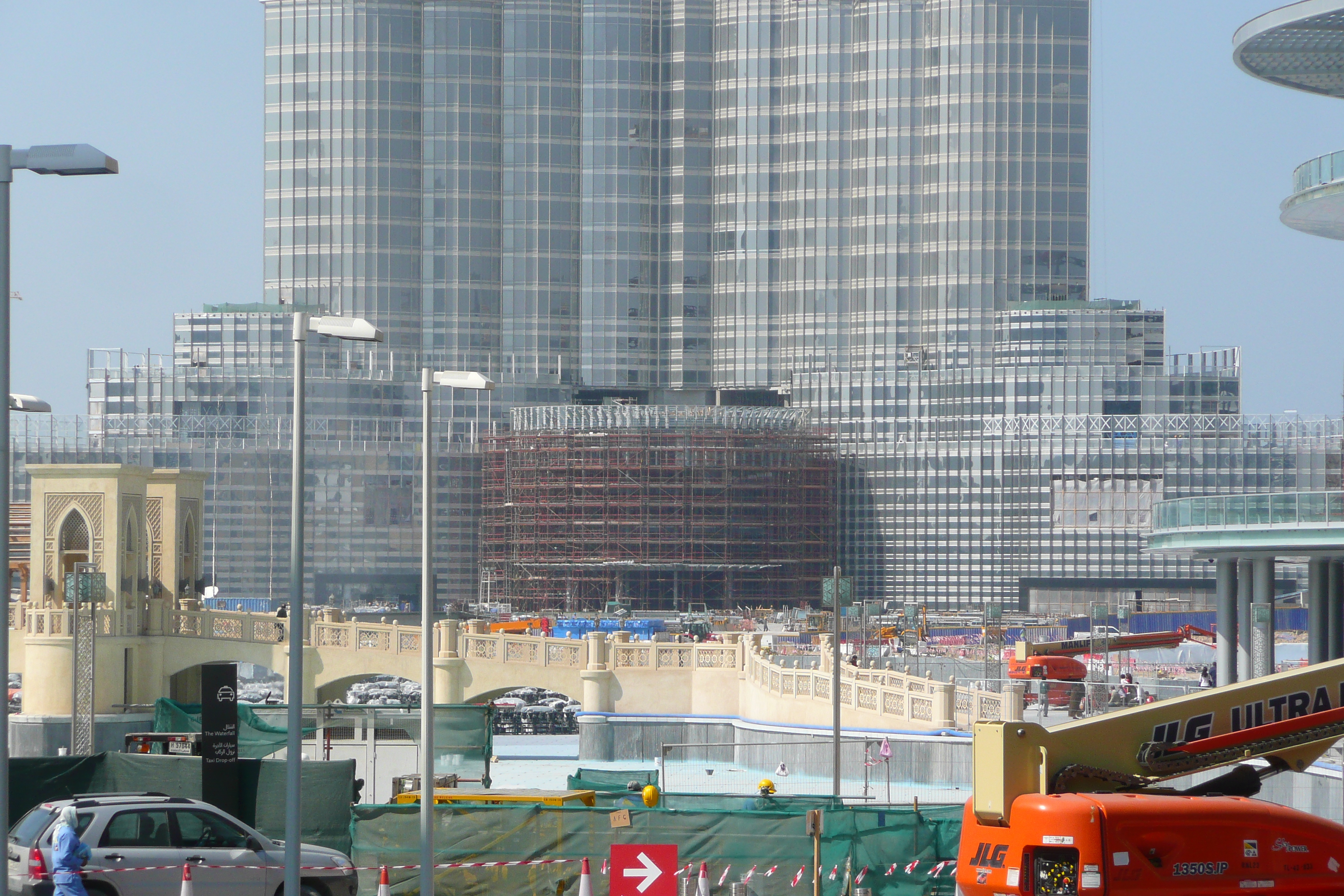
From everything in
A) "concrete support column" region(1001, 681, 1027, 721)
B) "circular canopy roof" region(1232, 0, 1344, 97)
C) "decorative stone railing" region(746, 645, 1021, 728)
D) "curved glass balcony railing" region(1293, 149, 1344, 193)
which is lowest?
"decorative stone railing" region(746, 645, 1021, 728)

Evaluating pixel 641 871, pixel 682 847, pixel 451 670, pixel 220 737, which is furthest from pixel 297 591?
pixel 451 670

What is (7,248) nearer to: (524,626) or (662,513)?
(524,626)

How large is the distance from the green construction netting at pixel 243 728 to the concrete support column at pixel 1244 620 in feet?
78.7

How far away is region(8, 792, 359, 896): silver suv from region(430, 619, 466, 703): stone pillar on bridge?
43612mm

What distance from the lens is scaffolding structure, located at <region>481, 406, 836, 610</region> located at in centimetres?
12888

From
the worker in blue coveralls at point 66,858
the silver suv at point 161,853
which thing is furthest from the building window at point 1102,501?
the worker in blue coveralls at point 66,858

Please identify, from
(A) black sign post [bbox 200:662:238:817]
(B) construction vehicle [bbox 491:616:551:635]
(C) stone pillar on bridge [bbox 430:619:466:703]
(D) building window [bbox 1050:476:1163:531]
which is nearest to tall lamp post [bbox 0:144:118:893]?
(A) black sign post [bbox 200:662:238:817]

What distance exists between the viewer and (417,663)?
66.5 m

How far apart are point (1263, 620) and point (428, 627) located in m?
27.5

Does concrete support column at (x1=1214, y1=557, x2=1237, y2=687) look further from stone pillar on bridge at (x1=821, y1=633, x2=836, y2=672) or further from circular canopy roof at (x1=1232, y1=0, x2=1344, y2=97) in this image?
circular canopy roof at (x1=1232, y1=0, x2=1344, y2=97)

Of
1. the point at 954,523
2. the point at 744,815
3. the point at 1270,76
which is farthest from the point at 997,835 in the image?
the point at 954,523

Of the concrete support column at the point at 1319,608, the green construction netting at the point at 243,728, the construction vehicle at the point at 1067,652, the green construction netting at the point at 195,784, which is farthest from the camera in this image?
the construction vehicle at the point at 1067,652

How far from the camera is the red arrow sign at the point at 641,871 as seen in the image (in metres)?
19.9

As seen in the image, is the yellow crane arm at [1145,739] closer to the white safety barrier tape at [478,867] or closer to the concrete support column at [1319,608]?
the white safety barrier tape at [478,867]
